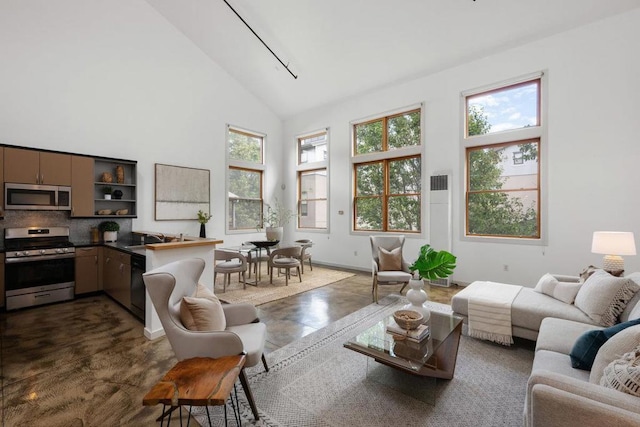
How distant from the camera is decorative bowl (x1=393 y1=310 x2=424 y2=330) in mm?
2264

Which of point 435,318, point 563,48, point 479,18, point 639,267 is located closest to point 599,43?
point 563,48

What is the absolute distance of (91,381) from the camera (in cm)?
232

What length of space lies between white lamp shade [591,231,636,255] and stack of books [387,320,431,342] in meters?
2.63

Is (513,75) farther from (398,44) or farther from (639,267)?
(639,267)

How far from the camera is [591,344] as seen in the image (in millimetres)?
1690

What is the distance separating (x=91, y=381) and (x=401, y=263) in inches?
159

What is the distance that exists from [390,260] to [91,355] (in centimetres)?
393

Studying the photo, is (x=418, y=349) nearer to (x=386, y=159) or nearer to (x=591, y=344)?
(x=591, y=344)

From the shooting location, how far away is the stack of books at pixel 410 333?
2229mm

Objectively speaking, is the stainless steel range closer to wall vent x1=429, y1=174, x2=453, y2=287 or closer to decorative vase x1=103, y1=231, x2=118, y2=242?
decorative vase x1=103, y1=231, x2=118, y2=242

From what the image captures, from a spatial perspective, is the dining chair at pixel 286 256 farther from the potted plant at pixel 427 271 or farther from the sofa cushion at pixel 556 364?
the sofa cushion at pixel 556 364

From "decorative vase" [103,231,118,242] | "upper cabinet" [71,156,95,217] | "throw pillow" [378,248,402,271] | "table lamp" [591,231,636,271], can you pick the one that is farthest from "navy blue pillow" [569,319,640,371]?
"upper cabinet" [71,156,95,217]

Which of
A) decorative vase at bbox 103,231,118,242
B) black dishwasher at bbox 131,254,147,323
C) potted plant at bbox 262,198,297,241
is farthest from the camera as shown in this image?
potted plant at bbox 262,198,297,241

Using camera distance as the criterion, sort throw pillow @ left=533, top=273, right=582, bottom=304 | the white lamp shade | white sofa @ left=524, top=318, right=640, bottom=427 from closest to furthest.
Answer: white sofa @ left=524, top=318, right=640, bottom=427 → throw pillow @ left=533, top=273, right=582, bottom=304 → the white lamp shade
